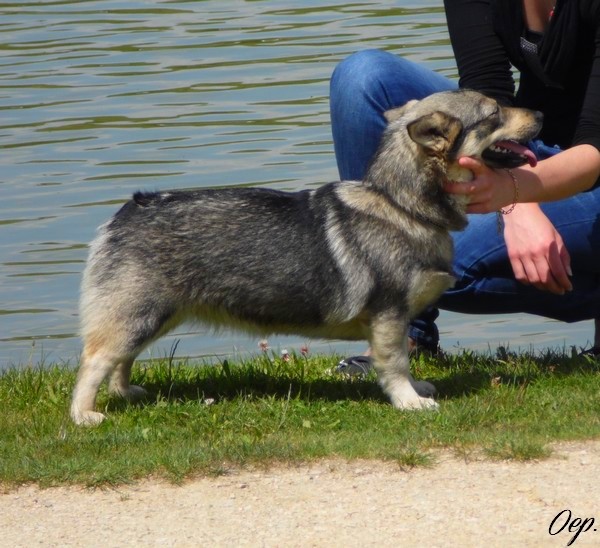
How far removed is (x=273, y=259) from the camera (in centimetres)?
589

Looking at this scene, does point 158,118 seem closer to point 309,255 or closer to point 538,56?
point 538,56

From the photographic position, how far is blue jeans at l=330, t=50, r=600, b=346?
655cm

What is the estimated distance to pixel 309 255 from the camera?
591cm

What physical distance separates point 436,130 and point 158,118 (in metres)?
7.18

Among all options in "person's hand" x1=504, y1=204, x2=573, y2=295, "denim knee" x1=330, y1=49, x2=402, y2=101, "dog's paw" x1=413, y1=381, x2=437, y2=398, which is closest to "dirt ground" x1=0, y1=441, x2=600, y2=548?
"dog's paw" x1=413, y1=381, x2=437, y2=398

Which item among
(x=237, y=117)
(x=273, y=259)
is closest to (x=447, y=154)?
(x=273, y=259)

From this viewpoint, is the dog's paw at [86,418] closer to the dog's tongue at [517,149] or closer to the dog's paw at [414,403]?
the dog's paw at [414,403]

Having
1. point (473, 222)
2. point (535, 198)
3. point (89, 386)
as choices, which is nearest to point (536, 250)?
point (535, 198)

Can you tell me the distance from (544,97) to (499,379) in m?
1.52

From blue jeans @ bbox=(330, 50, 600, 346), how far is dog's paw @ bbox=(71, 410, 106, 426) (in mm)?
1776

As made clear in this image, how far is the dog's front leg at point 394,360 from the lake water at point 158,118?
127 cm

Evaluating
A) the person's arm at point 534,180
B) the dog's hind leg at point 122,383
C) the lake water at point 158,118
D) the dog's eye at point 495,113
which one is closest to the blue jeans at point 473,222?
the person's arm at point 534,180

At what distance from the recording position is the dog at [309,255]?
577cm

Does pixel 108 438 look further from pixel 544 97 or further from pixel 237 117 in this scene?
pixel 237 117
